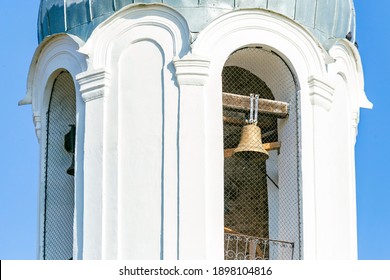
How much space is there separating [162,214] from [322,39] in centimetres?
298

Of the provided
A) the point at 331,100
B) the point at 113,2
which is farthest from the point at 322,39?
the point at 113,2

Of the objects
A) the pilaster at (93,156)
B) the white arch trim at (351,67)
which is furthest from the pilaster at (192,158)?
the white arch trim at (351,67)

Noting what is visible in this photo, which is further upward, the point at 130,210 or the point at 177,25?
the point at 177,25

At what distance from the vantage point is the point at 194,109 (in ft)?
90.5

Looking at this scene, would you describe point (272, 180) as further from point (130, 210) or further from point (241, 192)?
point (130, 210)

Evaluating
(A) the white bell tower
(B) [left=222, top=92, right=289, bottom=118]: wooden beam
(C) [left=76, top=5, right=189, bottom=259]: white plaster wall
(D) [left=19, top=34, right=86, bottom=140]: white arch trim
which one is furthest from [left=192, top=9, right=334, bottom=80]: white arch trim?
(D) [left=19, top=34, right=86, bottom=140]: white arch trim

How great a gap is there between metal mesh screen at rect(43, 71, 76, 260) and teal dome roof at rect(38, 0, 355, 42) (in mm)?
663

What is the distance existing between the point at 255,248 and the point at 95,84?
2.64m

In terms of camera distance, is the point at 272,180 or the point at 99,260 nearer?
the point at 99,260

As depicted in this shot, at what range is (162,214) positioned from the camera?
27297 mm

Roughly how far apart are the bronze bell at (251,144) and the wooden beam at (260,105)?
0.73 ft

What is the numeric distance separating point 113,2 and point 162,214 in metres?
2.67

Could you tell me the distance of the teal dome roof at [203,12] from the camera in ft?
91.9

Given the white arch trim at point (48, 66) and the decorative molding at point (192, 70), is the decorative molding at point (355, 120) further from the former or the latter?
the white arch trim at point (48, 66)
